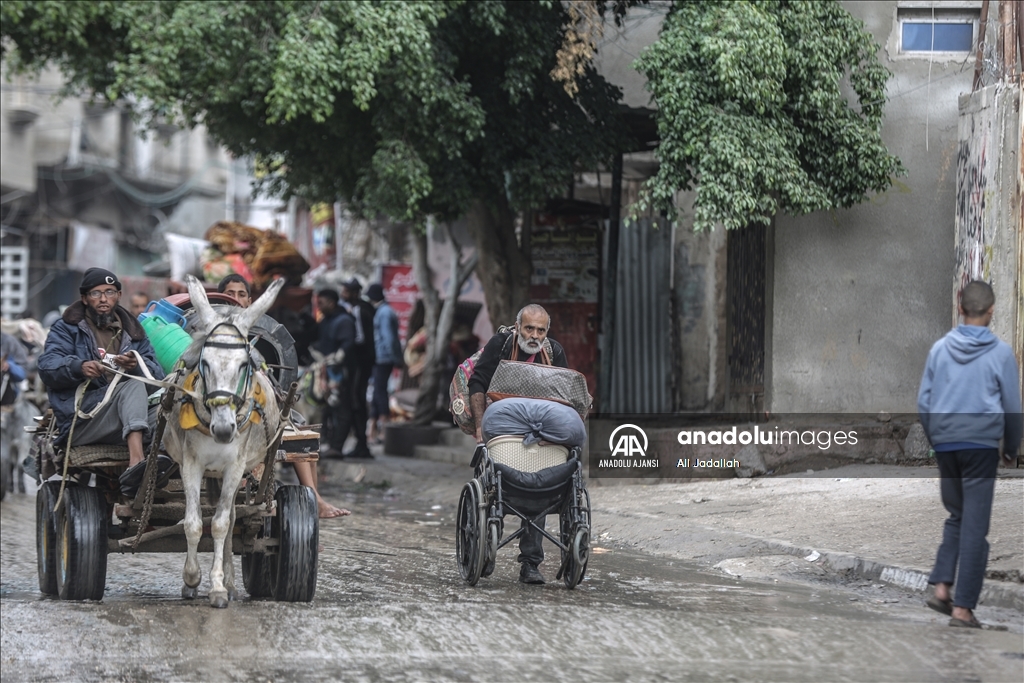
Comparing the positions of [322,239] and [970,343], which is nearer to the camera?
[970,343]

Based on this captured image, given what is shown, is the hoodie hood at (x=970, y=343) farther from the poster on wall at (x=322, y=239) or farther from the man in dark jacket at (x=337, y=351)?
the poster on wall at (x=322, y=239)

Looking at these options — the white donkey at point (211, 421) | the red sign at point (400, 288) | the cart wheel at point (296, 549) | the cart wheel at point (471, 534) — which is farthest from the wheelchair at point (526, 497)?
the red sign at point (400, 288)

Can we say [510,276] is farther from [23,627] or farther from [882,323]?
[23,627]

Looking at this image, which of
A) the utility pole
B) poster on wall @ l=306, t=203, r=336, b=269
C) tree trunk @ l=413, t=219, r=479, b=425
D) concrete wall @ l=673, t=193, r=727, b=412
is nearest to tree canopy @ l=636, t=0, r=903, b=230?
the utility pole

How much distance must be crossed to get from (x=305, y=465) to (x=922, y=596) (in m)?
4.25

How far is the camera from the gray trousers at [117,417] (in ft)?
27.2

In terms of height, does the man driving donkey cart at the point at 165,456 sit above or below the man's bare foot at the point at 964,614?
above

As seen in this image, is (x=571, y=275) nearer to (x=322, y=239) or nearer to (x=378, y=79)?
(x=378, y=79)

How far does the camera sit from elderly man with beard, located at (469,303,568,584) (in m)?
9.16

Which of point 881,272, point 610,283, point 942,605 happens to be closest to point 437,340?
point 610,283

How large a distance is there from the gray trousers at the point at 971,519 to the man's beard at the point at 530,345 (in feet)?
9.25

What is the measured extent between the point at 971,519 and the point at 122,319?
5.19m

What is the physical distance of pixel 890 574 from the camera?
9047 mm

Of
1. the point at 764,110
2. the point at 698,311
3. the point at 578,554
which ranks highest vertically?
the point at 764,110
